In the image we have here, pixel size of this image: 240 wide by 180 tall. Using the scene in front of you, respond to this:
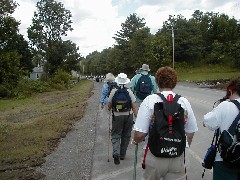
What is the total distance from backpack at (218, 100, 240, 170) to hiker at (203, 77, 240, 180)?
0.06 m

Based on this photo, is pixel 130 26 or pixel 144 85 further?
pixel 130 26

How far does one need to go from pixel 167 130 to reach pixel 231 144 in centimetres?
65

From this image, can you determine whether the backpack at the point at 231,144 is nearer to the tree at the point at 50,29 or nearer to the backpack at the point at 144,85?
the backpack at the point at 144,85

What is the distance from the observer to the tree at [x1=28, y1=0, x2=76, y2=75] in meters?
70.9

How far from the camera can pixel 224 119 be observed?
3727 mm

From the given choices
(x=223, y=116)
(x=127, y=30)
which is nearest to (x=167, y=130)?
(x=223, y=116)

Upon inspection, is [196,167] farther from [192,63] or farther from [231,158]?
[192,63]

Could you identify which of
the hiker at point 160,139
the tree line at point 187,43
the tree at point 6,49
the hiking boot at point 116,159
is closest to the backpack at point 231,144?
the hiker at point 160,139

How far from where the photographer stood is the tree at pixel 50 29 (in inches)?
2790

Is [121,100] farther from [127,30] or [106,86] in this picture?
[127,30]

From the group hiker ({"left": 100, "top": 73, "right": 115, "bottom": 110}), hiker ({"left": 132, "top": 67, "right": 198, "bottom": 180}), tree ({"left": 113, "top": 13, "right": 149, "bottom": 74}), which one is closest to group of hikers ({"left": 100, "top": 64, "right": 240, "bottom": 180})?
hiker ({"left": 132, "top": 67, "right": 198, "bottom": 180})

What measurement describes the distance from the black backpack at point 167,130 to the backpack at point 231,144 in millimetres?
412

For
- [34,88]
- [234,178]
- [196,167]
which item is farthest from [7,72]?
[234,178]

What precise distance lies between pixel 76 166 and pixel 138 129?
13.4 ft
